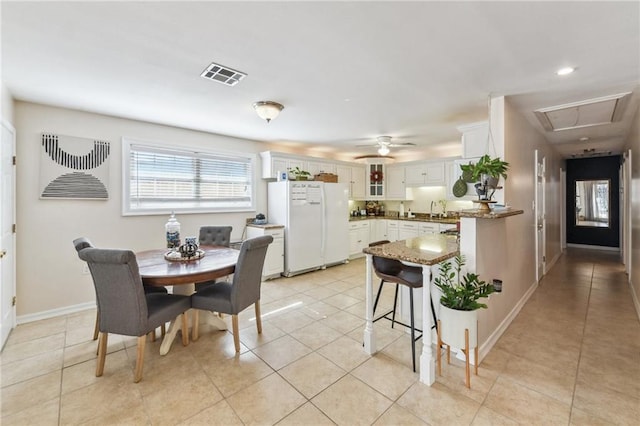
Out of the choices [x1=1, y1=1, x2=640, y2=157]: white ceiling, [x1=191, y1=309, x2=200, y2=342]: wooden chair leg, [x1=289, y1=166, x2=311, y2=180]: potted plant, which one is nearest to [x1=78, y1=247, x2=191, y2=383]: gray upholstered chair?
[x1=191, y1=309, x2=200, y2=342]: wooden chair leg

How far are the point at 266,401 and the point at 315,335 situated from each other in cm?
94

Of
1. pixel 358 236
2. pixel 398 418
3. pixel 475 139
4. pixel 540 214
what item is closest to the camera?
pixel 398 418

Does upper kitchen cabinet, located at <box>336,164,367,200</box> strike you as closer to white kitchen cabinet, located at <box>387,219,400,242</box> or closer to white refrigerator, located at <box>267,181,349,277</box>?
white refrigerator, located at <box>267,181,349,277</box>

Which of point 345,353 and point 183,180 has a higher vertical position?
point 183,180

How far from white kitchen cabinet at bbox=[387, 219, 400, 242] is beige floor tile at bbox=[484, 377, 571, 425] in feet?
14.3

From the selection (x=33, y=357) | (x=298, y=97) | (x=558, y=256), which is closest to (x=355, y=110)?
(x=298, y=97)

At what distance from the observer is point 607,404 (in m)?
1.77

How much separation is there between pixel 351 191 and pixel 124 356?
4.97m

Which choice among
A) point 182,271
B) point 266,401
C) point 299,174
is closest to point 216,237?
point 182,271

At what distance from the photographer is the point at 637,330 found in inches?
108

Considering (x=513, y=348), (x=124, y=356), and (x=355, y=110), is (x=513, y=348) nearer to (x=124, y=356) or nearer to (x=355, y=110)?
(x=355, y=110)

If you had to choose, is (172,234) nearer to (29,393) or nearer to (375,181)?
(29,393)

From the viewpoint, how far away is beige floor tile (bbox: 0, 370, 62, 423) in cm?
180

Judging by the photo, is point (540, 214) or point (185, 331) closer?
point (185, 331)
